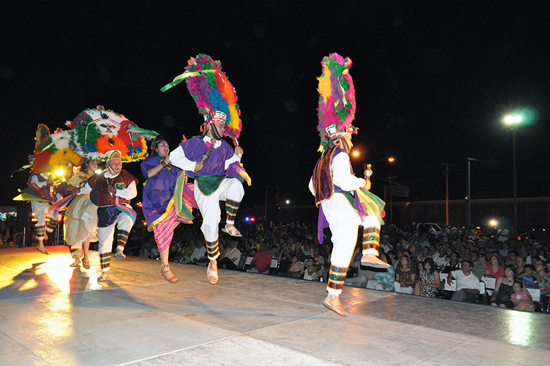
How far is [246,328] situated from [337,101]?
223cm

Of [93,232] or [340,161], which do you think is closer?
[340,161]

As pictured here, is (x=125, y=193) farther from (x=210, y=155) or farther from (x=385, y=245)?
(x=385, y=245)

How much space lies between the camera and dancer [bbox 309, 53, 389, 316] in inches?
138

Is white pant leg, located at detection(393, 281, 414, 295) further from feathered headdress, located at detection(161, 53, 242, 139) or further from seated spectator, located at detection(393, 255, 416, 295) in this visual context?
feathered headdress, located at detection(161, 53, 242, 139)

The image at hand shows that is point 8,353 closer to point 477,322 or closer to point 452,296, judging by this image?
point 477,322

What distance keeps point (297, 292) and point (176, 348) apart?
2.15 m

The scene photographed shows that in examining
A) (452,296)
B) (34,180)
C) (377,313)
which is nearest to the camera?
(377,313)

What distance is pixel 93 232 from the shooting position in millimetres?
6148

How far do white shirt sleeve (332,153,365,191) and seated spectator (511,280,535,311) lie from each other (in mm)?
3352

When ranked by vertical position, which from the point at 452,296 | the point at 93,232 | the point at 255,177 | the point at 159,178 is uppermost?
the point at 255,177

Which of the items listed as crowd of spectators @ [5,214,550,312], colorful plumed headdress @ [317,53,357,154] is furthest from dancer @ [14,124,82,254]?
colorful plumed headdress @ [317,53,357,154]

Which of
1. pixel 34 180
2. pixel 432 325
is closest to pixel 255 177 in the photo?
pixel 34 180

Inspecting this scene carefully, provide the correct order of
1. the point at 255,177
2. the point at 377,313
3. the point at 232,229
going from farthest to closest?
1. the point at 255,177
2. the point at 232,229
3. the point at 377,313

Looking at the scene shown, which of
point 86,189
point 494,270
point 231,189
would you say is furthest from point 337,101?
point 494,270
